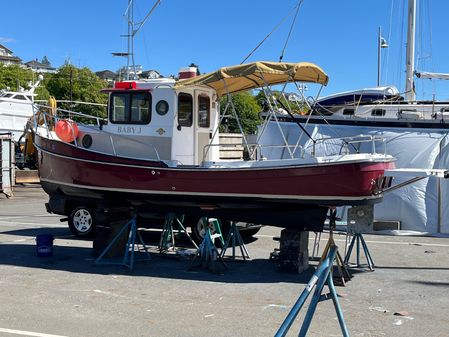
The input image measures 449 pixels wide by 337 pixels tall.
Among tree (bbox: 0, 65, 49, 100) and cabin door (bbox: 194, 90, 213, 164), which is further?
tree (bbox: 0, 65, 49, 100)

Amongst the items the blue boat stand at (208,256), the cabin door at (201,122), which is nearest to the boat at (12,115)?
the cabin door at (201,122)

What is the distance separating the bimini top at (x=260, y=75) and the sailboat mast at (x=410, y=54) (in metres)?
9.51

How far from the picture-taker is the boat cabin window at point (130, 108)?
11039mm

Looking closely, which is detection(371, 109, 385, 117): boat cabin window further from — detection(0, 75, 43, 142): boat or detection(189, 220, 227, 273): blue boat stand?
detection(0, 75, 43, 142): boat

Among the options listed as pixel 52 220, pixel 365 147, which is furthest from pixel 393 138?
pixel 52 220

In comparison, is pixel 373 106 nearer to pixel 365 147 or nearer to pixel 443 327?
pixel 365 147

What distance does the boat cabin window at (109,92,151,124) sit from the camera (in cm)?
1104

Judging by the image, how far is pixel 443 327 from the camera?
6348 mm

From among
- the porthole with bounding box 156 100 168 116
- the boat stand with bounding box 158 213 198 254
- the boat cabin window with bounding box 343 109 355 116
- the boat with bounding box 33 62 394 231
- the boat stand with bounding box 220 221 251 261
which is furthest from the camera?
the boat cabin window with bounding box 343 109 355 116

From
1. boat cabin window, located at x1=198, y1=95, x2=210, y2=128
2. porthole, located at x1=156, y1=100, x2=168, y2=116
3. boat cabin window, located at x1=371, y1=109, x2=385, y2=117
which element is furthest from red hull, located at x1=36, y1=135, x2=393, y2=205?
boat cabin window, located at x1=371, y1=109, x2=385, y2=117

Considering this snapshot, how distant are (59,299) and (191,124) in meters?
5.02

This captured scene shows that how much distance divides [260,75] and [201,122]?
80.4 inches

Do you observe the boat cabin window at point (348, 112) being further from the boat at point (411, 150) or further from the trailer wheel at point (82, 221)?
the trailer wheel at point (82, 221)

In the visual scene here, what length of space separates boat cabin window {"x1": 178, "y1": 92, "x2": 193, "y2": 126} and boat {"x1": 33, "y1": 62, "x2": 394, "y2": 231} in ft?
0.07
